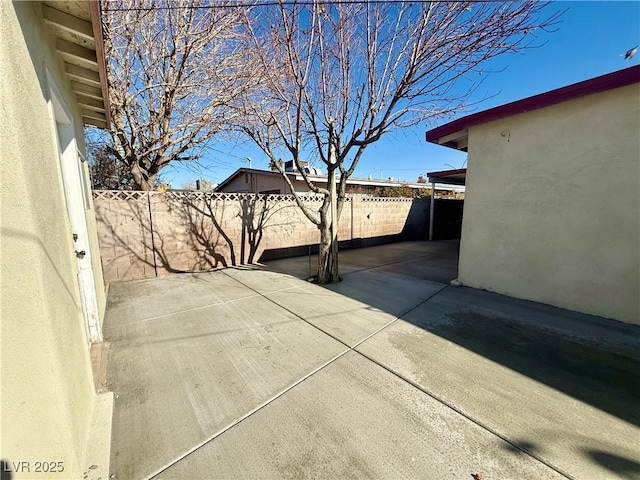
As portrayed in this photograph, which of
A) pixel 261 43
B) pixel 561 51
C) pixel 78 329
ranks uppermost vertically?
pixel 261 43

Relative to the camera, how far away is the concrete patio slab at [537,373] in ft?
5.26

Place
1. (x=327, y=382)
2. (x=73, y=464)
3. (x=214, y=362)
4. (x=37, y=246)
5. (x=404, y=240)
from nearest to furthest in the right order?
(x=37, y=246) → (x=73, y=464) → (x=327, y=382) → (x=214, y=362) → (x=404, y=240)

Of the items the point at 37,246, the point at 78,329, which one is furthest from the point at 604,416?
the point at 78,329

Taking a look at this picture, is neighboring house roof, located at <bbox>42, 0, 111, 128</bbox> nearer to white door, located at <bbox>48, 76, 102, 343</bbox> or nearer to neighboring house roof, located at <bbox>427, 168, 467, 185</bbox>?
white door, located at <bbox>48, 76, 102, 343</bbox>

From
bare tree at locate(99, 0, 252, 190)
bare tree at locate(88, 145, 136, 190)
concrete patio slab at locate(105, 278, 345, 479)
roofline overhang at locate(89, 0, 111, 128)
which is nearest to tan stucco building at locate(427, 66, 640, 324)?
concrete patio slab at locate(105, 278, 345, 479)

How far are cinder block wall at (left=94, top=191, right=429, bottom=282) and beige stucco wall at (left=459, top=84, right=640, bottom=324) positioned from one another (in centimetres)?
449

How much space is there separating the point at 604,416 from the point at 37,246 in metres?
3.50

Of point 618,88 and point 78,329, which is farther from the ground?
point 618,88

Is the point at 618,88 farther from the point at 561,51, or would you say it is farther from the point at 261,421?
the point at 261,421

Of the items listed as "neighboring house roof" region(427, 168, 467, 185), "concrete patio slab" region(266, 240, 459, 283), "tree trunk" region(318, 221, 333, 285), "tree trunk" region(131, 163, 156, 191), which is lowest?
"concrete patio slab" region(266, 240, 459, 283)

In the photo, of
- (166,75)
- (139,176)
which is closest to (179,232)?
(139,176)

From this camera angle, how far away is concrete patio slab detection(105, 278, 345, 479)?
5.41 feet

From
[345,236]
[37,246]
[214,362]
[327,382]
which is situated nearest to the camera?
[37,246]

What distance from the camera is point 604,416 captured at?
1.80 meters
